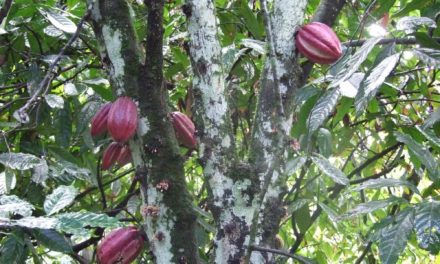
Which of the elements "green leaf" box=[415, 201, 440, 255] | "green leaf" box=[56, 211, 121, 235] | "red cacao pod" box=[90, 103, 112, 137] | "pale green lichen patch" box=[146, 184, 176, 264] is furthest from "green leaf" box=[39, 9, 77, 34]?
"green leaf" box=[415, 201, 440, 255]

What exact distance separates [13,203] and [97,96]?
826 millimetres

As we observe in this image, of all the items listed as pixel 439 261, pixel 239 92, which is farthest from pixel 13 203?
pixel 439 261

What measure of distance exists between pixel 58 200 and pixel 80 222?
142 millimetres

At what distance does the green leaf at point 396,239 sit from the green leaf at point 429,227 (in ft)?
0.07

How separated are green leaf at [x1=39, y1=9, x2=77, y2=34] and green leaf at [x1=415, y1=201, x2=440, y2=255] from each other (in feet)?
3.10

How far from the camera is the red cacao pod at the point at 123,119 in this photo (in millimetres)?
1053

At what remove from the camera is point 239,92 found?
2.01 m

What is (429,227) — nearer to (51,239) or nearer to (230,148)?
(230,148)

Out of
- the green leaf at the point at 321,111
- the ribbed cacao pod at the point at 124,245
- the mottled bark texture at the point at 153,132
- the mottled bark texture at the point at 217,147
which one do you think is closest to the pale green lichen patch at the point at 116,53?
the mottled bark texture at the point at 153,132

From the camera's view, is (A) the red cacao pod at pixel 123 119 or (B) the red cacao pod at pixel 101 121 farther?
(B) the red cacao pod at pixel 101 121

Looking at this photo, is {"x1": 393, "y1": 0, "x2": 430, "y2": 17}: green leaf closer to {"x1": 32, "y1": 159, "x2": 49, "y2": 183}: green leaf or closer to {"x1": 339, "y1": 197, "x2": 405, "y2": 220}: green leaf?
{"x1": 339, "y1": 197, "x2": 405, "y2": 220}: green leaf

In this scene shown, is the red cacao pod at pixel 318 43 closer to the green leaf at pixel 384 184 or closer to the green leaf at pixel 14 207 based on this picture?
the green leaf at pixel 384 184

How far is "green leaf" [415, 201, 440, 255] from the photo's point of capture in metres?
1.04

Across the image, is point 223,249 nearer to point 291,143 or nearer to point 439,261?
point 291,143
